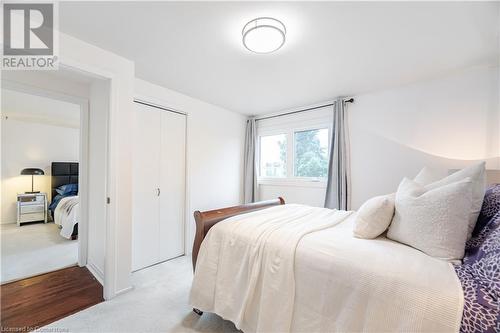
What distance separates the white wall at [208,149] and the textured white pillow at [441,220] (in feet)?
8.78

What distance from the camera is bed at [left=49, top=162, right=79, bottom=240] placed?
3321mm

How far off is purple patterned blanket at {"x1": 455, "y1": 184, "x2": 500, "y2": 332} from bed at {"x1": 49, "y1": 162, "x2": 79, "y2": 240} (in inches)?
174

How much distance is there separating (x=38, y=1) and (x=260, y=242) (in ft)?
7.43

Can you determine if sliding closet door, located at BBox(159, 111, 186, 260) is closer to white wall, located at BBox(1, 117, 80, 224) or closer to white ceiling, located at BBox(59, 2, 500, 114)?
white ceiling, located at BBox(59, 2, 500, 114)

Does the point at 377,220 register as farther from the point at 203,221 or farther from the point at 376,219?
the point at 203,221

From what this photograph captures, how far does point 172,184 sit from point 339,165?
2440 mm

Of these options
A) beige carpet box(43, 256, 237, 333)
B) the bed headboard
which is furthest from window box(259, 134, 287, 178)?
the bed headboard

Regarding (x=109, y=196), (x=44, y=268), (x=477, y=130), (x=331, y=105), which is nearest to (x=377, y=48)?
(x=331, y=105)

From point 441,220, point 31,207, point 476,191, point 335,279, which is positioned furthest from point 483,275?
point 31,207

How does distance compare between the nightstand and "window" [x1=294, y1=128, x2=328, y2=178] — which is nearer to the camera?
"window" [x1=294, y1=128, x2=328, y2=178]

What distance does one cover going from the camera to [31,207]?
412 centimetres

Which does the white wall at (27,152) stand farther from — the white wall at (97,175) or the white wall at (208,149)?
the white wall at (208,149)

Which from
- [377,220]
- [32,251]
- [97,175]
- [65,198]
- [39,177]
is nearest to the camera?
[377,220]

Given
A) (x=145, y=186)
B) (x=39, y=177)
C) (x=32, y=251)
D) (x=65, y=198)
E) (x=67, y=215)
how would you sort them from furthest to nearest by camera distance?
(x=39, y=177)
(x=65, y=198)
(x=67, y=215)
(x=32, y=251)
(x=145, y=186)
